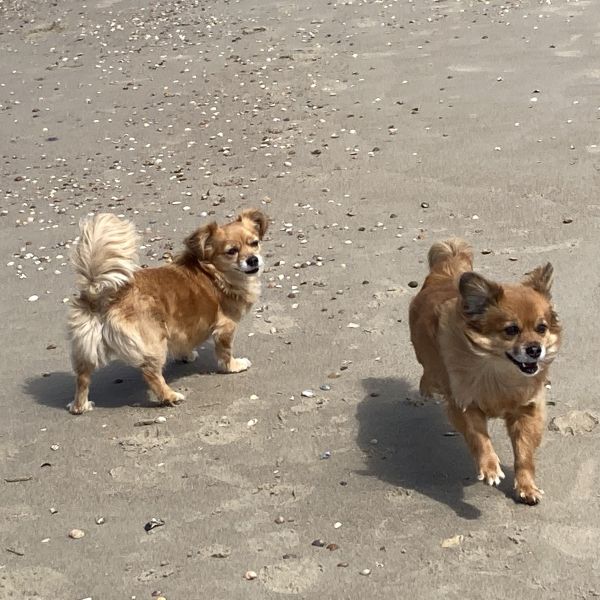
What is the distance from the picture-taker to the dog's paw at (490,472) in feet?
16.2

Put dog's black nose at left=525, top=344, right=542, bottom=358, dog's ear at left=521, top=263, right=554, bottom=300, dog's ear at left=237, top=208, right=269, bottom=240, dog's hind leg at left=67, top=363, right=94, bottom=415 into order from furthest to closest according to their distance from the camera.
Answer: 1. dog's ear at left=237, top=208, right=269, bottom=240
2. dog's hind leg at left=67, top=363, right=94, bottom=415
3. dog's ear at left=521, top=263, right=554, bottom=300
4. dog's black nose at left=525, top=344, right=542, bottom=358

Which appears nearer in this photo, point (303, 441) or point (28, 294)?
point (303, 441)

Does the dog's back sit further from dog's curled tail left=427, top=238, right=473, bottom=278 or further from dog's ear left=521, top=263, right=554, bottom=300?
dog's ear left=521, top=263, right=554, bottom=300

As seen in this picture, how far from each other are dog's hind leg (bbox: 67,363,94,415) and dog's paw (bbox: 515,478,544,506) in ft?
8.86

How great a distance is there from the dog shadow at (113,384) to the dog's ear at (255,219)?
963 millimetres

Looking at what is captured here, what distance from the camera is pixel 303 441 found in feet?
19.0

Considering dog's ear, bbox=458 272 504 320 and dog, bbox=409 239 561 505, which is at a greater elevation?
dog's ear, bbox=458 272 504 320

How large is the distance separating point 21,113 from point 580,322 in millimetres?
7714

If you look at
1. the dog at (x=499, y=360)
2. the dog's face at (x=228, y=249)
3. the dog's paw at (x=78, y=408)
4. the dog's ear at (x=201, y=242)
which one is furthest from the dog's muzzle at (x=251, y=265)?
the dog at (x=499, y=360)

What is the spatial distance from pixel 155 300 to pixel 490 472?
249 centimetres

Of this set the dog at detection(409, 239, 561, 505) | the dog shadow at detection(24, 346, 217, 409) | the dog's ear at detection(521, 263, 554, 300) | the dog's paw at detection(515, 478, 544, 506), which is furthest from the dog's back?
the dog shadow at detection(24, 346, 217, 409)

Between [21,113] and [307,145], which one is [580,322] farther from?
[21,113]

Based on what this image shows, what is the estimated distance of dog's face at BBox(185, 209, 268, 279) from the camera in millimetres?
6953

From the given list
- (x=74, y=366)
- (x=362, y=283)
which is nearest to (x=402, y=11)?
(x=362, y=283)
